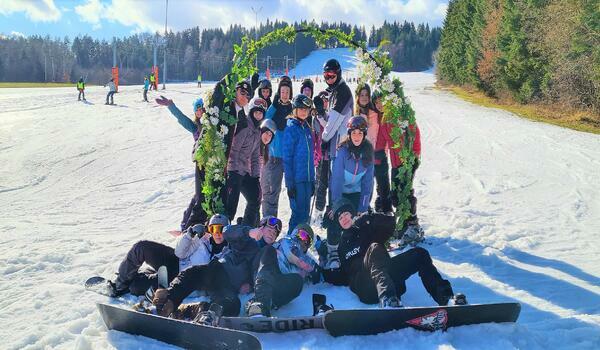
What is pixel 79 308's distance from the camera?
14.6 ft

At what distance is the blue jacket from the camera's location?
5.84 metres

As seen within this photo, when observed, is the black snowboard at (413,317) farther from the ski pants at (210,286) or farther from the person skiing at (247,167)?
the person skiing at (247,167)

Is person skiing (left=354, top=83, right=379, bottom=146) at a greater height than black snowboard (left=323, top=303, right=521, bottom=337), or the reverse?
person skiing (left=354, top=83, right=379, bottom=146)

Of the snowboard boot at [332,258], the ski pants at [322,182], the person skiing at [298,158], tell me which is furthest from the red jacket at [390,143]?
the snowboard boot at [332,258]

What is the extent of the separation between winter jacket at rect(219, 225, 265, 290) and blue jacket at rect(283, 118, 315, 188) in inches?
52.4

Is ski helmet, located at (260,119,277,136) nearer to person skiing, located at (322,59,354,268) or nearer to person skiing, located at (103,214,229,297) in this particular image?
person skiing, located at (322,59,354,268)

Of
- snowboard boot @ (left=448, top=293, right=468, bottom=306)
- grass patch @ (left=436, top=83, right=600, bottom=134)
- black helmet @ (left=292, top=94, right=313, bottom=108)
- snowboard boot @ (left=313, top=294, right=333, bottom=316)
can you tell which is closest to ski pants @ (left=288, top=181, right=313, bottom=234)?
black helmet @ (left=292, top=94, right=313, bottom=108)

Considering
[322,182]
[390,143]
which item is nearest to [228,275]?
[322,182]

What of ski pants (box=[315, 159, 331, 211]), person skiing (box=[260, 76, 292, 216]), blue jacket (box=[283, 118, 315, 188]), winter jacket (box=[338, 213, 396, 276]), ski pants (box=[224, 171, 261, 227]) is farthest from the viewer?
ski pants (box=[315, 159, 331, 211])

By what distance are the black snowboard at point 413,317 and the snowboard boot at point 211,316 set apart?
93cm

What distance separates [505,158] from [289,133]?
368 inches

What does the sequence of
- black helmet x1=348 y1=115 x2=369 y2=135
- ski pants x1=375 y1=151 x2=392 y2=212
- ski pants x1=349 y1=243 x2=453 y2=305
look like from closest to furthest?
ski pants x1=349 y1=243 x2=453 y2=305 → black helmet x1=348 y1=115 x2=369 y2=135 → ski pants x1=375 y1=151 x2=392 y2=212

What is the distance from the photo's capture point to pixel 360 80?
267 inches

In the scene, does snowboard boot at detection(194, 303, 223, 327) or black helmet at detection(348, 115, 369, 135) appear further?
black helmet at detection(348, 115, 369, 135)
